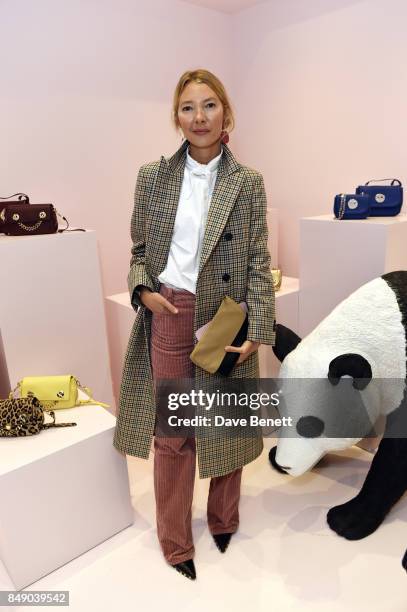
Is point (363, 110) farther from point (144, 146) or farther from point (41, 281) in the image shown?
point (41, 281)

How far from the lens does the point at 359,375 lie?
155 cm

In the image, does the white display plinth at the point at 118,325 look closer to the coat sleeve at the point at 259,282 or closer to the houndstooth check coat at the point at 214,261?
the houndstooth check coat at the point at 214,261

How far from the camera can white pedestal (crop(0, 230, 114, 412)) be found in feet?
6.61

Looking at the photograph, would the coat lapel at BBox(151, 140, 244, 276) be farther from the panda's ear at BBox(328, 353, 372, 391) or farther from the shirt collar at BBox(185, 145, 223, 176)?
the panda's ear at BBox(328, 353, 372, 391)

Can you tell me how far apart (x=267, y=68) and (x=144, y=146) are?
948 millimetres

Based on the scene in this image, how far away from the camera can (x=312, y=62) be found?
9.13 feet

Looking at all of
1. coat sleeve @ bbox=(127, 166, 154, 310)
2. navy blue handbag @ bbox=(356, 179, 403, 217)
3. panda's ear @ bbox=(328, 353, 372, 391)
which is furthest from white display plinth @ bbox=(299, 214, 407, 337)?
coat sleeve @ bbox=(127, 166, 154, 310)

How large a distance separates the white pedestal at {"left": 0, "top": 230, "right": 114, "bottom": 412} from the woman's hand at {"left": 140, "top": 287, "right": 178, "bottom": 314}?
70 centimetres

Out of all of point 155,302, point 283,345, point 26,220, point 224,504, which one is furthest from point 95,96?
point 224,504

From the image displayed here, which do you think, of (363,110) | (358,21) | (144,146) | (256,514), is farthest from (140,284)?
(358,21)

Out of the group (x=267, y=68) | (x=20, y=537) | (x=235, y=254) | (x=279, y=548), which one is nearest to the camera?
(x=235, y=254)

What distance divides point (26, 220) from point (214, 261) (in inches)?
39.7

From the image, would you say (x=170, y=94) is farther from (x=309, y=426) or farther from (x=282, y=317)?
(x=309, y=426)

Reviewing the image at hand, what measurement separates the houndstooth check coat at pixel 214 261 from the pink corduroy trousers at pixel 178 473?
0.17ft
